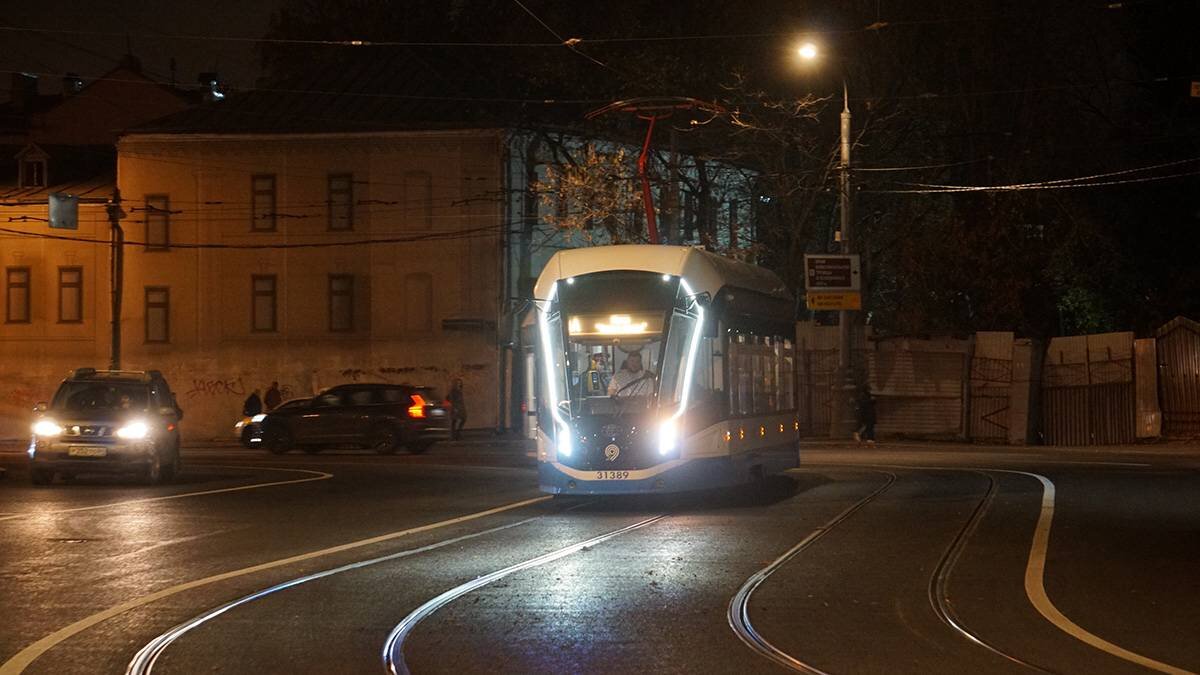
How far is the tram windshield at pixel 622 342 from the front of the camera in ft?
59.0

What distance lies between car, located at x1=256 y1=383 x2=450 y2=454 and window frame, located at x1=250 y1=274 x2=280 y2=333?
13.3 metres

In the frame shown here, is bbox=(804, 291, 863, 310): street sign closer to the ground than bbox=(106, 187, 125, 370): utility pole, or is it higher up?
closer to the ground

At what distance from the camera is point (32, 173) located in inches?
2105

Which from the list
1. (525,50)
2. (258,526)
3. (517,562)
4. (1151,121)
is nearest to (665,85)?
(525,50)

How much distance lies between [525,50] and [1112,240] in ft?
66.0

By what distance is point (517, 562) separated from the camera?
42.9 ft

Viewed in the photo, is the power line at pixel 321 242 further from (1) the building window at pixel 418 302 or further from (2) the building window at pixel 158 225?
(1) the building window at pixel 418 302

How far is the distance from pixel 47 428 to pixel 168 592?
13.0 meters

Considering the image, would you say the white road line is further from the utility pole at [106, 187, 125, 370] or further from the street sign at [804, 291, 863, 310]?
the utility pole at [106, 187, 125, 370]

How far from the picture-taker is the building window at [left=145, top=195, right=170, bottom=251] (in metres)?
50.0

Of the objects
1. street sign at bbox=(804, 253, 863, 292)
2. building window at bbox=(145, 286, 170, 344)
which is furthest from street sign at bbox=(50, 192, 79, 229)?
street sign at bbox=(804, 253, 863, 292)

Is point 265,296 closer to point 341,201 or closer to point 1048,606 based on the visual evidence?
point 341,201

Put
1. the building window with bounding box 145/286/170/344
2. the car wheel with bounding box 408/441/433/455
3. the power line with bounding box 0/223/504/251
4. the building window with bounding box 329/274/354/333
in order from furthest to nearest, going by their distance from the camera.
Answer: the building window with bounding box 145/286/170/344 → the building window with bounding box 329/274/354/333 → the power line with bounding box 0/223/504/251 → the car wheel with bounding box 408/441/433/455

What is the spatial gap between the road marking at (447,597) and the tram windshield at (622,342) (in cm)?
204
